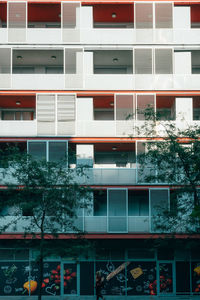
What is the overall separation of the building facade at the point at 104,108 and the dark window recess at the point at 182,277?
5 cm

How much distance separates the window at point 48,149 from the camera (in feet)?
93.2

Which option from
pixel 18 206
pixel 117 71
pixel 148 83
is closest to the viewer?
pixel 18 206

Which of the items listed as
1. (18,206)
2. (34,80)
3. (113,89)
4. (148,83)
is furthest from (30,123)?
(18,206)

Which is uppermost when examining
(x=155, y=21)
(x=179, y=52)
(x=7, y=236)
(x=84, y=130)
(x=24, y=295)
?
(x=155, y=21)

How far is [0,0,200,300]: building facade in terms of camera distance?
28.0 m

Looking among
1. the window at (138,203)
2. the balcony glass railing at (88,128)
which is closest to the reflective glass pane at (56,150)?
the balcony glass railing at (88,128)

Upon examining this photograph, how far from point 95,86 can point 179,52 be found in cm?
524

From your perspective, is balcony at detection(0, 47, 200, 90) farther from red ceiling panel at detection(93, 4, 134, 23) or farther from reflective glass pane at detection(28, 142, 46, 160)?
reflective glass pane at detection(28, 142, 46, 160)

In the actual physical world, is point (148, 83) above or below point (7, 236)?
above

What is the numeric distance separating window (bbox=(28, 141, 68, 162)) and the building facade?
55 mm

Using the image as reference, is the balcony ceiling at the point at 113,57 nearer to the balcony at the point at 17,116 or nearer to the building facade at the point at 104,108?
the building facade at the point at 104,108

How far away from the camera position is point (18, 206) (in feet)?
69.3

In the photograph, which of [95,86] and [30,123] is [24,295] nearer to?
[30,123]

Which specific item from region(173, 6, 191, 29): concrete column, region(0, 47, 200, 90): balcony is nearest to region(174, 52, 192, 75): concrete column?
region(0, 47, 200, 90): balcony
